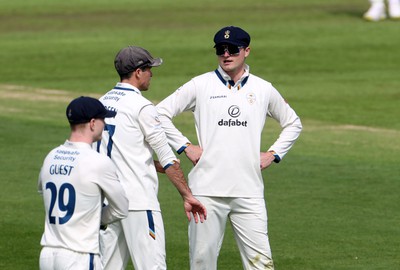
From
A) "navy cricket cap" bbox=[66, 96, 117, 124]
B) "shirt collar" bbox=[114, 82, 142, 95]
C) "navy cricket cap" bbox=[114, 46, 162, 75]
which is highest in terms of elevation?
"navy cricket cap" bbox=[114, 46, 162, 75]

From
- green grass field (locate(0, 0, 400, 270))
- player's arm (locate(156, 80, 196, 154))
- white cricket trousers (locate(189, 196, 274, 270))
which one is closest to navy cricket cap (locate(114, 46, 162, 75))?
player's arm (locate(156, 80, 196, 154))

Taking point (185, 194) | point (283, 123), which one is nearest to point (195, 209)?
point (185, 194)

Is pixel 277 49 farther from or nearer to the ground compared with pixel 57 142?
farther from the ground

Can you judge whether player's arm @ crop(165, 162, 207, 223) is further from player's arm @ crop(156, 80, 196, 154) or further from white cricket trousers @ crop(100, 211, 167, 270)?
player's arm @ crop(156, 80, 196, 154)

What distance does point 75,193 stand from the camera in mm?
7641

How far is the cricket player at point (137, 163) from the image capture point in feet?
29.6

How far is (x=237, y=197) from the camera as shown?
381 inches

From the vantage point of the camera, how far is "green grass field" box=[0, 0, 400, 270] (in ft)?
42.6

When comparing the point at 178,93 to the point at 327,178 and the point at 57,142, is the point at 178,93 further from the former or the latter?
the point at 57,142

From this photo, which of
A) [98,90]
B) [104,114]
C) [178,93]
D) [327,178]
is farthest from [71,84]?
[104,114]

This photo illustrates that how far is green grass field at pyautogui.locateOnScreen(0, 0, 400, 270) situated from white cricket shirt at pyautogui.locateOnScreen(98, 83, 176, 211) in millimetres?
2821

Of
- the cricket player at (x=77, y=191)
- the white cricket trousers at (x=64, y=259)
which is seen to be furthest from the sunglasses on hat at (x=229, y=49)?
the white cricket trousers at (x=64, y=259)

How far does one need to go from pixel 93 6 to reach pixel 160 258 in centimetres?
3441

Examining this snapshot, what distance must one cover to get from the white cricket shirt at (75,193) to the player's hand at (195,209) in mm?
1670
